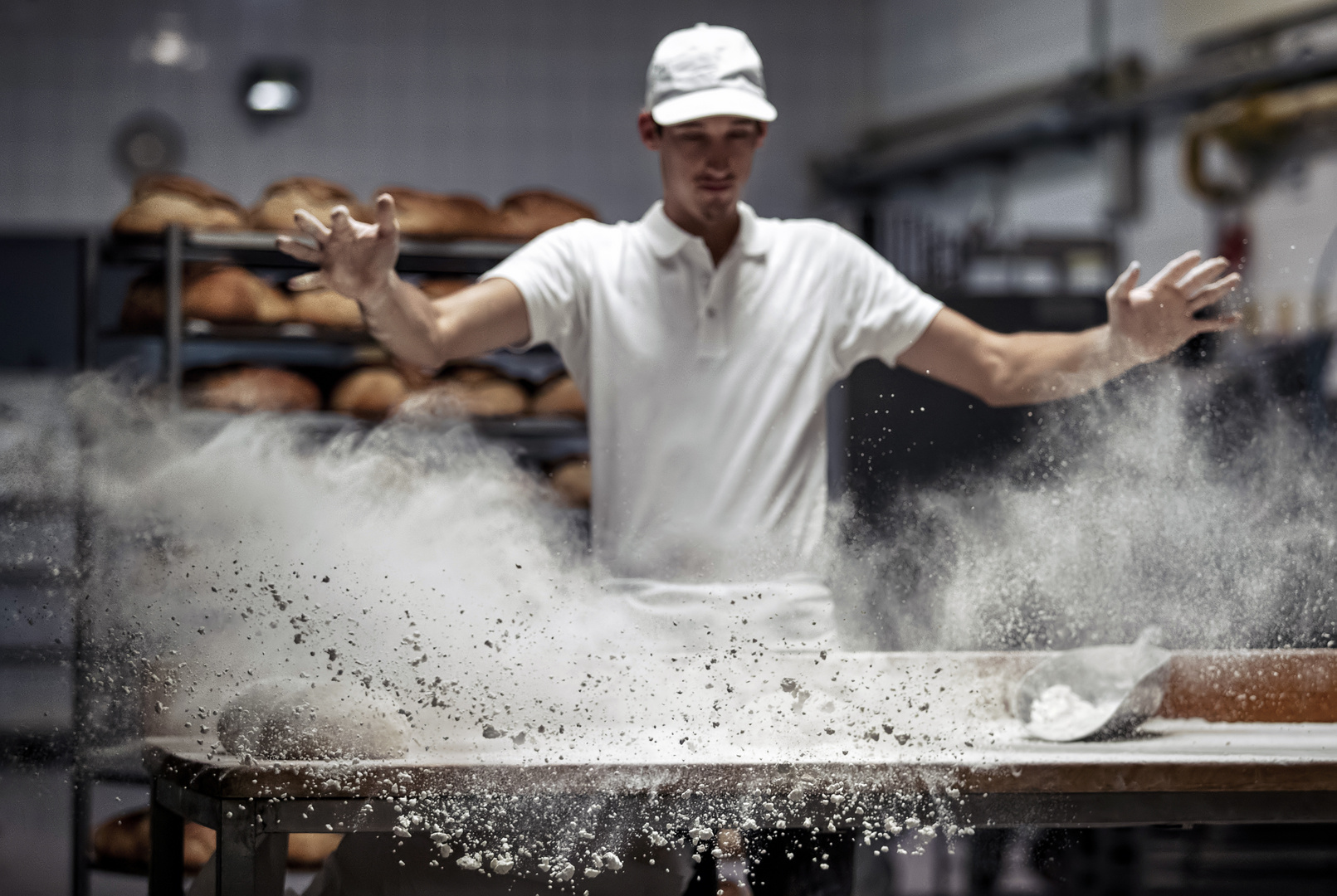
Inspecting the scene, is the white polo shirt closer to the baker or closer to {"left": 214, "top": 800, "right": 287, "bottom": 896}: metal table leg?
the baker

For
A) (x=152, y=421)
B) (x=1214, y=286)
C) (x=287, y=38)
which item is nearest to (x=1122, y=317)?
(x=1214, y=286)

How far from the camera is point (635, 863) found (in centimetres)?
107

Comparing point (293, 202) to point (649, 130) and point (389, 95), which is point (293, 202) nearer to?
point (649, 130)

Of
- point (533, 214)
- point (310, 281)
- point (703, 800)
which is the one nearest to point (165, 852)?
point (703, 800)

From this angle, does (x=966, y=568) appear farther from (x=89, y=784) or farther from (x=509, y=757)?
(x=89, y=784)

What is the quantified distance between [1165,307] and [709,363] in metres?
0.53

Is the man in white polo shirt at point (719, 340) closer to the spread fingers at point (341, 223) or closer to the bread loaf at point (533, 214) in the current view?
the spread fingers at point (341, 223)

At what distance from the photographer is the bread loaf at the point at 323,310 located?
3.33m

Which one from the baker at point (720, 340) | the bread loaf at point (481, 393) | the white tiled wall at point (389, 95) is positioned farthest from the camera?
the white tiled wall at point (389, 95)

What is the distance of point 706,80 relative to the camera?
1503 millimetres

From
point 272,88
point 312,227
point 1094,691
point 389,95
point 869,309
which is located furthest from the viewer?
point 389,95

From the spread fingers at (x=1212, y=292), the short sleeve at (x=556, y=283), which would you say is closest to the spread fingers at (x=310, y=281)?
the short sleeve at (x=556, y=283)

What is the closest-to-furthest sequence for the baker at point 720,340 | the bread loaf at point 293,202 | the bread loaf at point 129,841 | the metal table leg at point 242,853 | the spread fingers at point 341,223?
the metal table leg at point 242,853 < the spread fingers at point 341,223 < the baker at point 720,340 < the bread loaf at point 129,841 < the bread loaf at point 293,202

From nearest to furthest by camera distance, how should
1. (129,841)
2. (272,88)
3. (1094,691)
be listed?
1. (1094,691)
2. (129,841)
3. (272,88)
